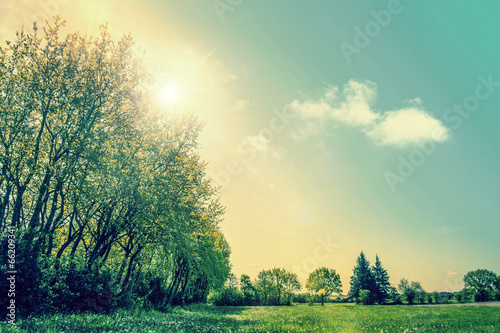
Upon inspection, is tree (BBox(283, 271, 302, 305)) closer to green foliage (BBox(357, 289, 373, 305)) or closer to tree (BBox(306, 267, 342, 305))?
tree (BBox(306, 267, 342, 305))

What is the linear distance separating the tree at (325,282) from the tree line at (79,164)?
3922 inches

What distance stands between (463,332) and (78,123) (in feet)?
81.7

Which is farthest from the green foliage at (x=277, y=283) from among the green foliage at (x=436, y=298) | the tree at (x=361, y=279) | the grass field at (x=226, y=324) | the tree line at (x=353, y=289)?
the grass field at (x=226, y=324)

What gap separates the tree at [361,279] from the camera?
3482 inches

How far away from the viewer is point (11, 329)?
7.18 metres

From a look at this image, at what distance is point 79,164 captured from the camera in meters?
16.5

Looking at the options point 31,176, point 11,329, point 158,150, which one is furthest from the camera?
point 158,150

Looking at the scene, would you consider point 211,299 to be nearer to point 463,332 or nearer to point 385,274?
point 385,274

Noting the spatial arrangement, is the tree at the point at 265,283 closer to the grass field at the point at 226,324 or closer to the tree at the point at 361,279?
the tree at the point at 361,279

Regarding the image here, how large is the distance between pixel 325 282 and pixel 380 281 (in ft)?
75.0

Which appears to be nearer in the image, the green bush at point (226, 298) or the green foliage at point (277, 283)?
the green bush at point (226, 298)

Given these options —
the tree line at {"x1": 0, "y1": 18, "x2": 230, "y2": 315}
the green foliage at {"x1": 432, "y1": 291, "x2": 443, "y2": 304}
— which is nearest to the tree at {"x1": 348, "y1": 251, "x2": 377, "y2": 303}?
the green foliage at {"x1": 432, "y1": 291, "x2": 443, "y2": 304}

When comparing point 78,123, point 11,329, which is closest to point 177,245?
point 78,123

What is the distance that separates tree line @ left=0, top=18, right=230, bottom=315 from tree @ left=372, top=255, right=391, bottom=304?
90.9 meters
